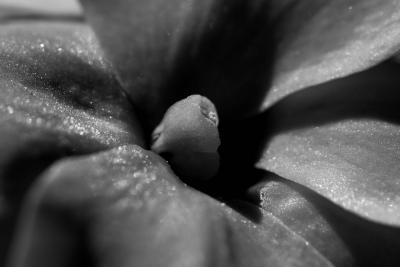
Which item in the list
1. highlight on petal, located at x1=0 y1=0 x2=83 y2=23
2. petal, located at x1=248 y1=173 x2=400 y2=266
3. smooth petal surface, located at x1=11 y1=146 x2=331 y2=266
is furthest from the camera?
highlight on petal, located at x1=0 y1=0 x2=83 y2=23

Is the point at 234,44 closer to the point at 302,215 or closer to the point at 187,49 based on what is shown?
the point at 187,49

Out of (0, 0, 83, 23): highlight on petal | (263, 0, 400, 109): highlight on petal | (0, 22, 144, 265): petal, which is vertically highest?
(263, 0, 400, 109): highlight on petal

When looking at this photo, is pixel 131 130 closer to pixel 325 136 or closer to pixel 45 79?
pixel 45 79

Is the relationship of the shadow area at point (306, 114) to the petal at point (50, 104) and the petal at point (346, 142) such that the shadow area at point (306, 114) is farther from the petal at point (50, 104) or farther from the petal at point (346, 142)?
the petal at point (50, 104)

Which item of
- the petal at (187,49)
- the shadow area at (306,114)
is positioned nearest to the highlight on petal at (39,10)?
the petal at (187,49)

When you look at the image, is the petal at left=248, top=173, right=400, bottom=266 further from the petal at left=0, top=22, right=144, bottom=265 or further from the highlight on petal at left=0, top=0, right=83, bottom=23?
the highlight on petal at left=0, top=0, right=83, bottom=23

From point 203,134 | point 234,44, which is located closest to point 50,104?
point 203,134

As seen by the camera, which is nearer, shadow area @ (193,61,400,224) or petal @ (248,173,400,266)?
petal @ (248,173,400,266)

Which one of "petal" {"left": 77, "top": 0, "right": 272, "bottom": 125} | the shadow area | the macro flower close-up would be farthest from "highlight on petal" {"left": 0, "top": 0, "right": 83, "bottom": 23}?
the shadow area
